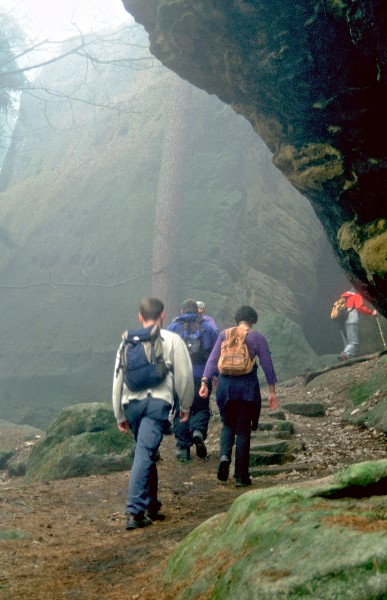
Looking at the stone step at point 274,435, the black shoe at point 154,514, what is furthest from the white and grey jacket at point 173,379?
the stone step at point 274,435

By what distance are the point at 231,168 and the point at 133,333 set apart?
16.8m

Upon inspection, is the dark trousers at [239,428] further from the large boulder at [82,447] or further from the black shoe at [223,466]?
the large boulder at [82,447]

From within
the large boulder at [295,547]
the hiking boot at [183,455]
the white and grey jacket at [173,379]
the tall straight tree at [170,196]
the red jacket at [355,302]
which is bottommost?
the hiking boot at [183,455]

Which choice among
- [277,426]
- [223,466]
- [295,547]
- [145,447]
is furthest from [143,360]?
[277,426]

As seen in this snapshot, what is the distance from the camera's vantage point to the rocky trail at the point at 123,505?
3275 mm

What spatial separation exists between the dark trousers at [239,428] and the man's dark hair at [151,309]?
1.57 m

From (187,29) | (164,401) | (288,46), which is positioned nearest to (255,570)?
(164,401)

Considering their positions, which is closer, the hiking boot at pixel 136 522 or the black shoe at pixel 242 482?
Answer: the hiking boot at pixel 136 522

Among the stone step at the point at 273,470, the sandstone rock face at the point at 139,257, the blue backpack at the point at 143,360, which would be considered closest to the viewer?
the blue backpack at the point at 143,360

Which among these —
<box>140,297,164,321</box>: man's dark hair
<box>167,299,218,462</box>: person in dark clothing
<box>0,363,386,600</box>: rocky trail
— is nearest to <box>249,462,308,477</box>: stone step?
<box>0,363,386,600</box>: rocky trail

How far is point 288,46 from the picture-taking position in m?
7.41

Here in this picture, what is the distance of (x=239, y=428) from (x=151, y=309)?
74.7 inches

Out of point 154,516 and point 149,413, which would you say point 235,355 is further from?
point 154,516

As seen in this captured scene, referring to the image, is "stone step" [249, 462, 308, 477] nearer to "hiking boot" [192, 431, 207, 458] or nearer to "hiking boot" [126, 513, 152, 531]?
"hiking boot" [192, 431, 207, 458]
